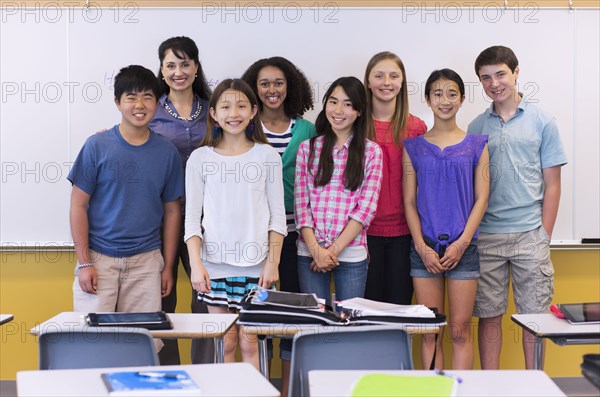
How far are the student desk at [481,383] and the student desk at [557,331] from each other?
495mm

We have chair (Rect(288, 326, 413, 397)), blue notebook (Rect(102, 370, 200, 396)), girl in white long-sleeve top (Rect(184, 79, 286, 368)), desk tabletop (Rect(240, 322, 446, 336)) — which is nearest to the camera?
blue notebook (Rect(102, 370, 200, 396))

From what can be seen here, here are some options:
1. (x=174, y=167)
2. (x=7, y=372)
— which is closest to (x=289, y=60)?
(x=174, y=167)

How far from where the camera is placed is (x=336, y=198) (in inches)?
140

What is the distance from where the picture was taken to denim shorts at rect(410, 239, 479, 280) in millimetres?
3604

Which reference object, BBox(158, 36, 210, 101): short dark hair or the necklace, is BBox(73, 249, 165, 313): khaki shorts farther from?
BBox(158, 36, 210, 101): short dark hair

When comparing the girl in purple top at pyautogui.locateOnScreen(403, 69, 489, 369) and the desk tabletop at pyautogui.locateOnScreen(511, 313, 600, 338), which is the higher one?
the girl in purple top at pyautogui.locateOnScreen(403, 69, 489, 369)

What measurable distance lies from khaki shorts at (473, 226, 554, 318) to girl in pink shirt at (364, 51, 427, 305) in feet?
1.21

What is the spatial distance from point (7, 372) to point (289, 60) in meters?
2.28

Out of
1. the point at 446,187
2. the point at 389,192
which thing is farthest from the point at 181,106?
the point at 446,187

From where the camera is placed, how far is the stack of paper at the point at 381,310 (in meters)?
2.81

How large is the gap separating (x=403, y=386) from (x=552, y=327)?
0.94 metres

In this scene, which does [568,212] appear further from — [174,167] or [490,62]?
[174,167]

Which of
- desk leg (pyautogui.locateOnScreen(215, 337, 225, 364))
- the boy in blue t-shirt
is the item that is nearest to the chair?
desk leg (pyautogui.locateOnScreen(215, 337, 225, 364))

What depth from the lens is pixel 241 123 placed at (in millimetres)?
3430
